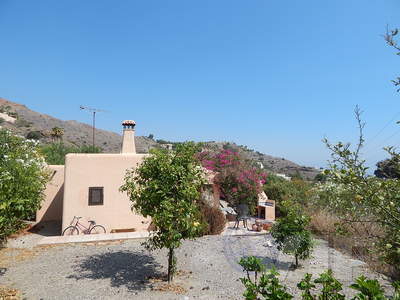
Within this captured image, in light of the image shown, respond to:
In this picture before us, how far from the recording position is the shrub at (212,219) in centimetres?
1062

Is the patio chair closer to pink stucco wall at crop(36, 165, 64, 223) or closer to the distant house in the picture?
the distant house

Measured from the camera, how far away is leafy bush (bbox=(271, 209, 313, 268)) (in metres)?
7.03

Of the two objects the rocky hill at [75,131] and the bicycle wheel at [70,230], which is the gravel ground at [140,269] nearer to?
the bicycle wheel at [70,230]

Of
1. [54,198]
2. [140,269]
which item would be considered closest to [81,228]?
[54,198]

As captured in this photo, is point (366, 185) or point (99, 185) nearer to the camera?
point (366, 185)

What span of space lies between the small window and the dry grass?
806 cm

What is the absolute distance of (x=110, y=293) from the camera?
548 cm

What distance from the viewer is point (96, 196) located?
34.3ft

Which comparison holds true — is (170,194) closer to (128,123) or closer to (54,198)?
(128,123)

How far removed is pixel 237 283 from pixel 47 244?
6.29 metres

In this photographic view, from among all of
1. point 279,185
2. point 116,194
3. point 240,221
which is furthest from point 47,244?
point 279,185

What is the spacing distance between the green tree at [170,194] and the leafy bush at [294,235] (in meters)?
2.58

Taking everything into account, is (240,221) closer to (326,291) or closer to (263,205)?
(263,205)

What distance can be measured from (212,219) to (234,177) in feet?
9.44
